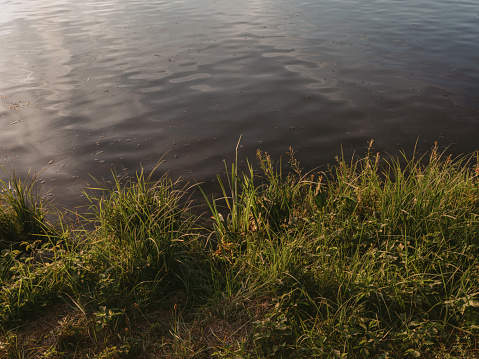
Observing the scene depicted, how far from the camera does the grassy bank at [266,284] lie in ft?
8.27

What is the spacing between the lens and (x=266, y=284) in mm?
2836

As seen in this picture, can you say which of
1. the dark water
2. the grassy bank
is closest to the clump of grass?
the grassy bank

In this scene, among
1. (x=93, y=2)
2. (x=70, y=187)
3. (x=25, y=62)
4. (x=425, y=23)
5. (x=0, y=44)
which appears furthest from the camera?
(x=93, y=2)

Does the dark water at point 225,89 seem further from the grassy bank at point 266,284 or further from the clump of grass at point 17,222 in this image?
the grassy bank at point 266,284

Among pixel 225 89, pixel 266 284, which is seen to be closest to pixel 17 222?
pixel 266 284

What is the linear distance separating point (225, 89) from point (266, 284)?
5204mm

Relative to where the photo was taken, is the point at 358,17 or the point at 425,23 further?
the point at 358,17

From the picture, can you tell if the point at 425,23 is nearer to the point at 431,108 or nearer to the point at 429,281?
the point at 431,108

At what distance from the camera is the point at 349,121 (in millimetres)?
6148

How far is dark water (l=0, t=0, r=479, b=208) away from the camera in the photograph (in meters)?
5.52

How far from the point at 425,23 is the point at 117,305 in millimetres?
11706

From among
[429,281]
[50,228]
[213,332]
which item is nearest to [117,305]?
[213,332]

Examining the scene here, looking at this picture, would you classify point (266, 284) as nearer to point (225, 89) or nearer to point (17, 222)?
point (17, 222)

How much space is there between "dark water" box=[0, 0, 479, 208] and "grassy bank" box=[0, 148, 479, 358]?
1.77m
